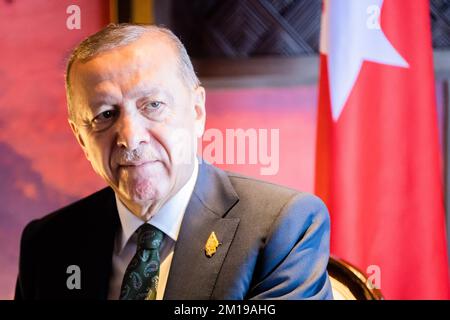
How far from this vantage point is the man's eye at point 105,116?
4.17ft

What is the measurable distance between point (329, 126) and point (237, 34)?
46cm

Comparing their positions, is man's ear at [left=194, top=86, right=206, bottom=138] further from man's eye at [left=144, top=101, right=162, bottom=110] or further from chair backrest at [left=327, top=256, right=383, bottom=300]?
chair backrest at [left=327, top=256, right=383, bottom=300]

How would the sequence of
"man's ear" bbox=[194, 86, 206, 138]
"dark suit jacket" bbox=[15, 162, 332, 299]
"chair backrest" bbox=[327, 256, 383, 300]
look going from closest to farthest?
"dark suit jacket" bbox=[15, 162, 332, 299]
"man's ear" bbox=[194, 86, 206, 138]
"chair backrest" bbox=[327, 256, 383, 300]

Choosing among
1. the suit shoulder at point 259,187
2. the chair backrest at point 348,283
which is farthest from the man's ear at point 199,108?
the chair backrest at point 348,283

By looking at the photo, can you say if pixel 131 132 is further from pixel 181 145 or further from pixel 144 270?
pixel 144 270

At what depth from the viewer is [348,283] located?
147cm

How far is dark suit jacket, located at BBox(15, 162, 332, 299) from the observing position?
4.04 ft

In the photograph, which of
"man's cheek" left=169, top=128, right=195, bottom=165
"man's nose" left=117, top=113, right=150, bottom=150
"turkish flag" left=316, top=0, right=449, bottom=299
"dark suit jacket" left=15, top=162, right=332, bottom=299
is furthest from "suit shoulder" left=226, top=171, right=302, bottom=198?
"turkish flag" left=316, top=0, right=449, bottom=299

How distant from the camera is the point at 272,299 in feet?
4.05

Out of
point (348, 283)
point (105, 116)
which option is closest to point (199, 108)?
point (105, 116)

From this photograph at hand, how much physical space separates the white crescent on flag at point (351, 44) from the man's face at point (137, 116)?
550 millimetres

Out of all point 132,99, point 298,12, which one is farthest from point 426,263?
point 132,99

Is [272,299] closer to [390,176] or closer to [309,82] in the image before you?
[390,176]

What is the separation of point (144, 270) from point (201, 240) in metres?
0.14
